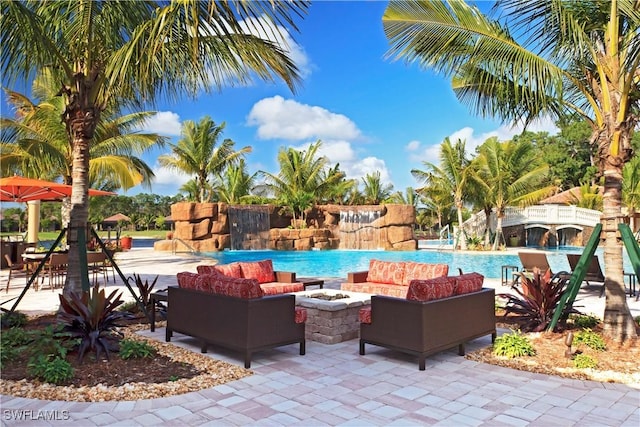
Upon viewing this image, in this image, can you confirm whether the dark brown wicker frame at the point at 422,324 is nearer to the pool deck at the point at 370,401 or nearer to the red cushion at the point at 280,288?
the pool deck at the point at 370,401

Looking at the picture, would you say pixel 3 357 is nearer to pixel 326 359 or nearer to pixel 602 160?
pixel 326 359

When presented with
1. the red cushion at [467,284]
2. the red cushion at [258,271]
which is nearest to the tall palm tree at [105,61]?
the red cushion at [258,271]

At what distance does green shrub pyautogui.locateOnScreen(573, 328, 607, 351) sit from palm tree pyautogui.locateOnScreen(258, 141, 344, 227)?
69.8 ft

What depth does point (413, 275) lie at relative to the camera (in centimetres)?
756

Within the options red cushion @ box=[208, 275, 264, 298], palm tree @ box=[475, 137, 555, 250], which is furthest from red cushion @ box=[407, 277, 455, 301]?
palm tree @ box=[475, 137, 555, 250]

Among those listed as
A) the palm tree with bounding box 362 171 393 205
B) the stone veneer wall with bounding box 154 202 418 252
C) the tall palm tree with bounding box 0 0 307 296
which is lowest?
the stone veneer wall with bounding box 154 202 418 252

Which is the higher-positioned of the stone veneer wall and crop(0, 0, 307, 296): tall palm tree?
crop(0, 0, 307, 296): tall palm tree

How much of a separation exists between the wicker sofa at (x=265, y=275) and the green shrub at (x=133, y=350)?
2.27 meters

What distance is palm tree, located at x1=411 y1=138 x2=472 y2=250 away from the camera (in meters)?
23.1

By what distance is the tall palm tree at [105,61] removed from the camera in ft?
17.6

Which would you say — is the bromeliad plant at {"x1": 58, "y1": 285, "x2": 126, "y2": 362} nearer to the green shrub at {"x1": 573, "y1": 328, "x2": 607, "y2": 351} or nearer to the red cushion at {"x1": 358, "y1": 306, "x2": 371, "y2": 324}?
the red cushion at {"x1": 358, "y1": 306, "x2": 371, "y2": 324}

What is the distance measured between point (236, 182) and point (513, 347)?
79.5ft

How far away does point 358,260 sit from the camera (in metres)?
19.7

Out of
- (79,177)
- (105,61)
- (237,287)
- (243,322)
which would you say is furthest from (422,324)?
(105,61)
